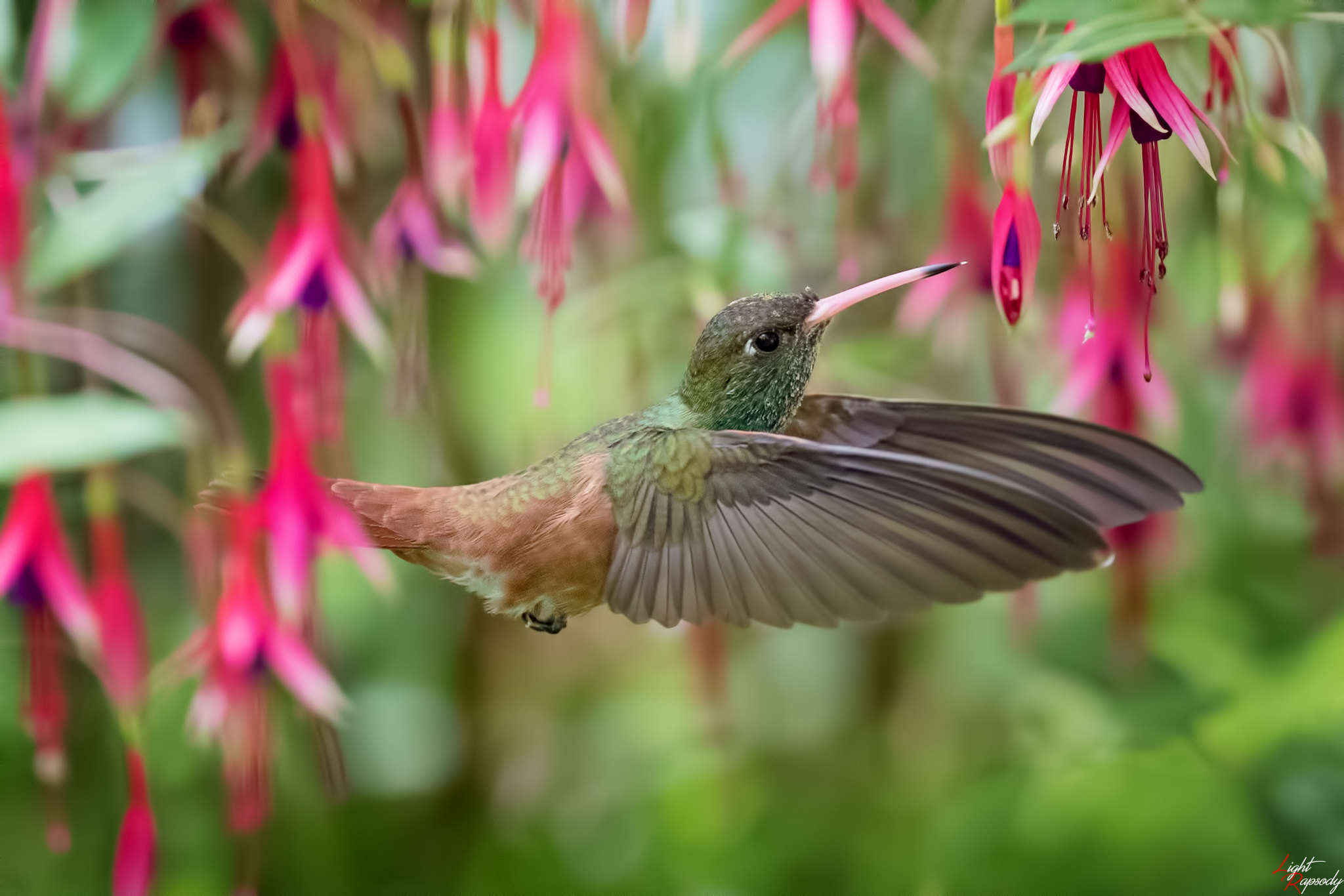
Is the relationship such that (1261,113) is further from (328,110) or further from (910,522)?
(328,110)

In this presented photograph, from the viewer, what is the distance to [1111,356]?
54cm

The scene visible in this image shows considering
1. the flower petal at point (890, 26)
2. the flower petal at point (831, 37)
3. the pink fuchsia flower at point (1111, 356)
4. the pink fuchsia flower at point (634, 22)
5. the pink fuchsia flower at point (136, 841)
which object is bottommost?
the pink fuchsia flower at point (136, 841)

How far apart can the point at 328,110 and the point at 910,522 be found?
1.42 feet

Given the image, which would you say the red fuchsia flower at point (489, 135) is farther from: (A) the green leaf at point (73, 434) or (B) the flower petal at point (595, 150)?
(A) the green leaf at point (73, 434)

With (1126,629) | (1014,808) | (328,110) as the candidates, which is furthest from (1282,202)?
(328,110)

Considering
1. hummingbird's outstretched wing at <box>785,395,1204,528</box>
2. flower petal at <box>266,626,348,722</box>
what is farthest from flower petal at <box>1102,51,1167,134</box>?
flower petal at <box>266,626,348,722</box>

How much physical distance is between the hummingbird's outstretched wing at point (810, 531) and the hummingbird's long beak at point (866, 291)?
0.16ft

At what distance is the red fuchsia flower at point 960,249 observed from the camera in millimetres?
579

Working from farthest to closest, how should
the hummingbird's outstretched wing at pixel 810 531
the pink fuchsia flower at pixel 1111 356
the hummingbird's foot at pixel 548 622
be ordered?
1. the pink fuchsia flower at pixel 1111 356
2. the hummingbird's foot at pixel 548 622
3. the hummingbird's outstretched wing at pixel 810 531

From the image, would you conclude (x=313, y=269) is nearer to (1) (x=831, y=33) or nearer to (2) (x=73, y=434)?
(2) (x=73, y=434)

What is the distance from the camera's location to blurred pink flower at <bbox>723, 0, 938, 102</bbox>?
17.7 inches

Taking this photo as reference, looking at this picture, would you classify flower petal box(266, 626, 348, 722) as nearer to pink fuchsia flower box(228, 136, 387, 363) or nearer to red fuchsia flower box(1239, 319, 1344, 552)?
pink fuchsia flower box(228, 136, 387, 363)

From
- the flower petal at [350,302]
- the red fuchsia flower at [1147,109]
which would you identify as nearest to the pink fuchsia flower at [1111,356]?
the red fuchsia flower at [1147,109]

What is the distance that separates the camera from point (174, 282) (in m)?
0.68
